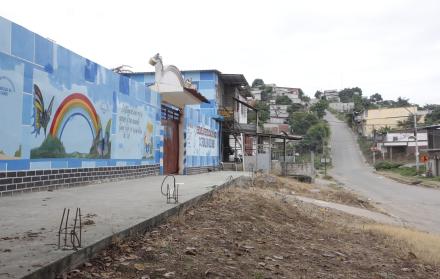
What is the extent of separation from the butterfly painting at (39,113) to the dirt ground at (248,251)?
417cm

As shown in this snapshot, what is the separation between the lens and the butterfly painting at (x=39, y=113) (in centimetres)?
1050

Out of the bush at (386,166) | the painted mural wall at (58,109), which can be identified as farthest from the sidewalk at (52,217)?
the bush at (386,166)

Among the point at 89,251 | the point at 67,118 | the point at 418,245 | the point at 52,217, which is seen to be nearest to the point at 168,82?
the point at 67,118

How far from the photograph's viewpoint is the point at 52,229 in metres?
5.83

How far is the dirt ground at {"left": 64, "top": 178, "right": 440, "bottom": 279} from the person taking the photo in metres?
5.18

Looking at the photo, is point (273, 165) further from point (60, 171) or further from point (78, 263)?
point (78, 263)

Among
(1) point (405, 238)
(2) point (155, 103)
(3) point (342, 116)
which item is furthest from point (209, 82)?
(3) point (342, 116)

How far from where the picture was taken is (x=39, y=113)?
1064cm

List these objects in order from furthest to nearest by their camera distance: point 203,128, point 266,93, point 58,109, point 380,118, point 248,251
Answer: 1. point 266,93
2. point 380,118
3. point 203,128
4. point 58,109
5. point 248,251

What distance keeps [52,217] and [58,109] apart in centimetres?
522

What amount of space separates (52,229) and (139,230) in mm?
1167

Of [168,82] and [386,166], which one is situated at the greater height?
[168,82]

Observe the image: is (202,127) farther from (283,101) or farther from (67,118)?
(283,101)

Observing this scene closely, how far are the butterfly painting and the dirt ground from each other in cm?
417
